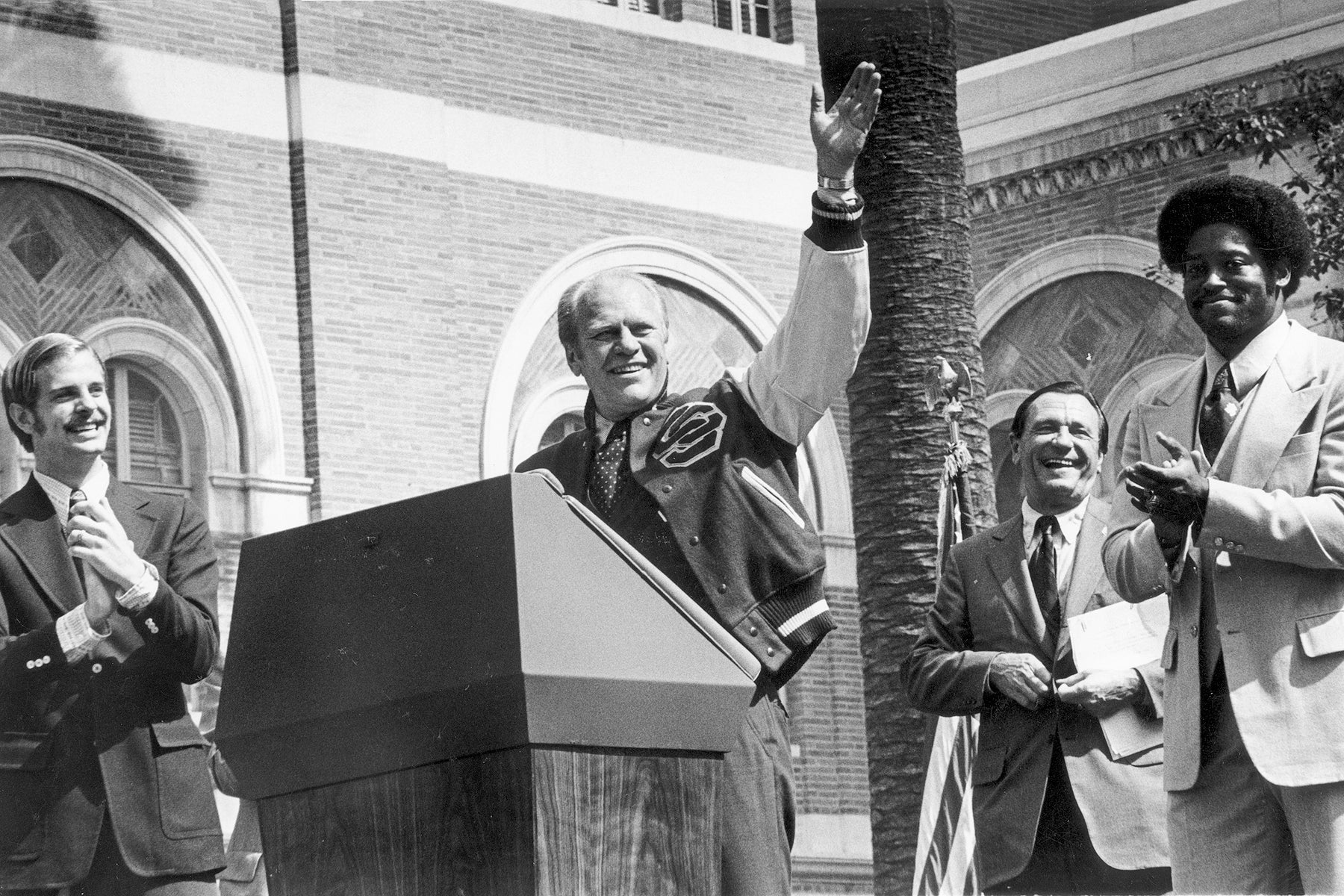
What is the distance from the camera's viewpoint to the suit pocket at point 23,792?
507cm

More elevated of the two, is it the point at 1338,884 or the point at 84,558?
the point at 84,558

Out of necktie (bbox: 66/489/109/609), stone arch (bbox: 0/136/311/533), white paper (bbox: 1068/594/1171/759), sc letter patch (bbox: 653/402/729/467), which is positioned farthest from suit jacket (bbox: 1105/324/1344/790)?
stone arch (bbox: 0/136/311/533)

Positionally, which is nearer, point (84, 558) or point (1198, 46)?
point (84, 558)

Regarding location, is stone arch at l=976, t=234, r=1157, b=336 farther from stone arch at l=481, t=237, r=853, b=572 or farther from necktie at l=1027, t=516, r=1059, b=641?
necktie at l=1027, t=516, r=1059, b=641

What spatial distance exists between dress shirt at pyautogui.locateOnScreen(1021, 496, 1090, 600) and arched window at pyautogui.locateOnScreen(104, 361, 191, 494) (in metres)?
9.70

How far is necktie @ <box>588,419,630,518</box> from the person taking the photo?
4.77 metres

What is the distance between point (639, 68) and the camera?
59.8 ft

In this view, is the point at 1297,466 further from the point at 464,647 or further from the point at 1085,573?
the point at 464,647

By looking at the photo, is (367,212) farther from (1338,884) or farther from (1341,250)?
(1338,884)

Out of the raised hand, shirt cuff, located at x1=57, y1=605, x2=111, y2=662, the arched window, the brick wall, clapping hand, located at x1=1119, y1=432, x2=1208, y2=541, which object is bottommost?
shirt cuff, located at x1=57, y1=605, x2=111, y2=662

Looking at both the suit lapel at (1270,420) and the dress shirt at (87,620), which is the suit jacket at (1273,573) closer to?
the suit lapel at (1270,420)

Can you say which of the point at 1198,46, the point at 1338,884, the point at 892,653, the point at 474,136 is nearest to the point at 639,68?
the point at 474,136

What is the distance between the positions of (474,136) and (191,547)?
1198 cm

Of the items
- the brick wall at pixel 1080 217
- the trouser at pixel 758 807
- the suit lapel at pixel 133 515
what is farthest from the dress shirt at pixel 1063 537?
the brick wall at pixel 1080 217
